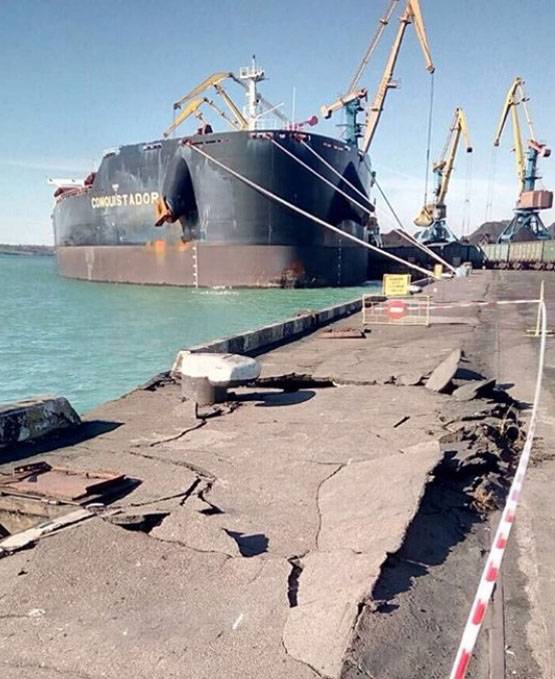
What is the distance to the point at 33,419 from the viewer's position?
5926mm

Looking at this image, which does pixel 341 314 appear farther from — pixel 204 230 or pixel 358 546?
pixel 204 230

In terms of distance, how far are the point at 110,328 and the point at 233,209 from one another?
1332cm

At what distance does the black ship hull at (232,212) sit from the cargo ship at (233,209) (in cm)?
6

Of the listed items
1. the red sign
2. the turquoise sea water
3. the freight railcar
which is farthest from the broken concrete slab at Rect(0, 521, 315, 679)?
the freight railcar

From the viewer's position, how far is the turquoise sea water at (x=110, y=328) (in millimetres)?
15086

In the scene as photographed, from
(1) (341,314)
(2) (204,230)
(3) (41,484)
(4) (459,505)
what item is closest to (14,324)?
(2) (204,230)

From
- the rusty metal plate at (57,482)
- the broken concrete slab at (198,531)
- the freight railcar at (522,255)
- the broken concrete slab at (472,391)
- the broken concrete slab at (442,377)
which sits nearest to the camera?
the broken concrete slab at (198,531)

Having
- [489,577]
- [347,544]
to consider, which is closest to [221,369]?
[347,544]

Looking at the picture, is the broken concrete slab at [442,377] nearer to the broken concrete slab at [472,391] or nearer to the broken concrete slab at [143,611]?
the broken concrete slab at [472,391]

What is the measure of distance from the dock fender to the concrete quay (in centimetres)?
Answer: 3052

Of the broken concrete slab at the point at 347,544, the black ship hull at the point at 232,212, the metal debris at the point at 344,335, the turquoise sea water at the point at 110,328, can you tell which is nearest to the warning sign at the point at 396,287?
the turquoise sea water at the point at 110,328

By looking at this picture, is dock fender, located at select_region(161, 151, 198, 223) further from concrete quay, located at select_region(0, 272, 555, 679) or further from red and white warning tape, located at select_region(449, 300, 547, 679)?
red and white warning tape, located at select_region(449, 300, 547, 679)

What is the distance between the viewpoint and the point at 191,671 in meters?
2.39

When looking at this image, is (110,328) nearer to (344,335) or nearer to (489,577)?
(344,335)
